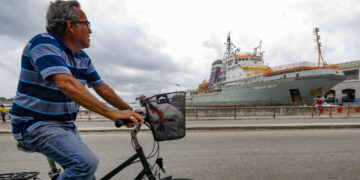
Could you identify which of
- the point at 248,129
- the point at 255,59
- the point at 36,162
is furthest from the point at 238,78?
the point at 36,162

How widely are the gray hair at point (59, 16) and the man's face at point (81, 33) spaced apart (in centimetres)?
6

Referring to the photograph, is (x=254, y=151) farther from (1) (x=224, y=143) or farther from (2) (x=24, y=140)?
(2) (x=24, y=140)

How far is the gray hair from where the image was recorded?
4.95 ft

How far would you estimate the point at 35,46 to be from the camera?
1.35 meters

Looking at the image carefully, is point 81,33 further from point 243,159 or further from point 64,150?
point 243,159

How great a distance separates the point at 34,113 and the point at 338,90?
53541 millimetres

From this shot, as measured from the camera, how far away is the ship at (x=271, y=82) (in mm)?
22797

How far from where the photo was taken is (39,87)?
1421mm

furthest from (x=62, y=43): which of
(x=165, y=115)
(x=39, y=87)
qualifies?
(x=165, y=115)

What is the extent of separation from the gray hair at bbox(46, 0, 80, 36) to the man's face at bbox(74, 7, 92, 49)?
0.06m

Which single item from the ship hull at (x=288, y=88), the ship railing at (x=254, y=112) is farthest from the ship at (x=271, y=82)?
the ship railing at (x=254, y=112)

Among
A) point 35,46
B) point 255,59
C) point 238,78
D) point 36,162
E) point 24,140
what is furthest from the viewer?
point 255,59

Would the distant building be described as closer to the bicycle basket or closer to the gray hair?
the bicycle basket

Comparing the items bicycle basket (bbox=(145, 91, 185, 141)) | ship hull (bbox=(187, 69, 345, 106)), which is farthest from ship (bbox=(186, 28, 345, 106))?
bicycle basket (bbox=(145, 91, 185, 141))
